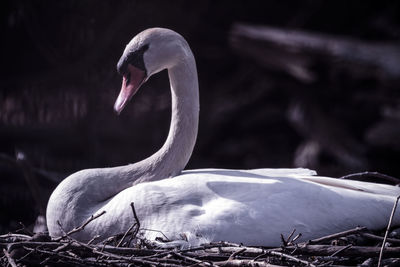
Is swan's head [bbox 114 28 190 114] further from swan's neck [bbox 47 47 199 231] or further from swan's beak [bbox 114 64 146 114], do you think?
swan's neck [bbox 47 47 199 231]

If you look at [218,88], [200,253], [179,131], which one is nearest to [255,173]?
[179,131]

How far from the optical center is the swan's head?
3918mm

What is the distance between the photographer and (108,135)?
8352mm

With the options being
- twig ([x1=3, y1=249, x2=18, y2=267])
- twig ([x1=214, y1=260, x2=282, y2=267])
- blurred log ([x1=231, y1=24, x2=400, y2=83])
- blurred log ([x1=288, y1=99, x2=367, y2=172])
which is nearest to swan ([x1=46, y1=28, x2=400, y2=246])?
twig ([x1=214, y1=260, x2=282, y2=267])

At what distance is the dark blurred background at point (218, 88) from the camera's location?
23.1 ft

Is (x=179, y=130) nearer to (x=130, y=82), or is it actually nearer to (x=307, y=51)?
(x=130, y=82)

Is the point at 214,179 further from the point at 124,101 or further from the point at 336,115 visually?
the point at 336,115

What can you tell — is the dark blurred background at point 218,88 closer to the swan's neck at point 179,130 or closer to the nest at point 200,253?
the swan's neck at point 179,130

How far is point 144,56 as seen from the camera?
3.92 metres

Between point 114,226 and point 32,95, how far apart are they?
4.13m

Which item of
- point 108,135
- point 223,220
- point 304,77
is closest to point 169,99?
point 108,135

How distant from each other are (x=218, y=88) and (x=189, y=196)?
5.89 meters

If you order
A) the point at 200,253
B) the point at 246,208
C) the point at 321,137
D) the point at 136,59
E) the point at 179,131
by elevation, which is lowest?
the point at 321,137

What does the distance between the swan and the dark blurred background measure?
1.43m
